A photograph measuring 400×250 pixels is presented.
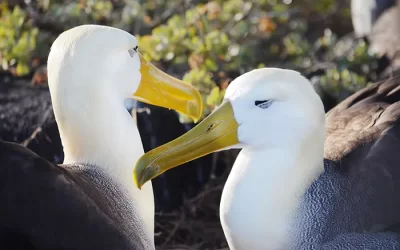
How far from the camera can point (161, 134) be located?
5574mm

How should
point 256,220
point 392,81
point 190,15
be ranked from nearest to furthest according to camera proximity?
point 256,220, point 392,81, point 190,15

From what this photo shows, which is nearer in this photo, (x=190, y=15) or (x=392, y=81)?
(x=392, y=81)

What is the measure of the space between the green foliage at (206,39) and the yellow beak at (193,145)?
1215 millimetres

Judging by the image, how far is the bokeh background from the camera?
5500 mm

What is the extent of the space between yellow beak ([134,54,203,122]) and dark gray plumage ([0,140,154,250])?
2.32ft

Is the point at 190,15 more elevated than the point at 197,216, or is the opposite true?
the point at 190,15

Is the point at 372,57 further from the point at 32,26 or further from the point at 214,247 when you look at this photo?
the point at 32,26

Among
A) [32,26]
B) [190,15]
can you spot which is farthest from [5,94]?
[190,15]

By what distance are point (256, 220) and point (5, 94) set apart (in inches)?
96.7

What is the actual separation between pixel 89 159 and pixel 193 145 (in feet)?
1.69

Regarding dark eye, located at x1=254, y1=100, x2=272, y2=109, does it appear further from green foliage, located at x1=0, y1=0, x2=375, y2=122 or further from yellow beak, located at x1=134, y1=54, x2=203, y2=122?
green foliage, located at x1=0, y1=0, x2=375, y2=122

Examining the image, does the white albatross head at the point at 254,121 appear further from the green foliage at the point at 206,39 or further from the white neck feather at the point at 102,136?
the green foliage at the point at 206,39

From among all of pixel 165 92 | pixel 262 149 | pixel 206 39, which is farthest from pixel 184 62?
pixel 262 149

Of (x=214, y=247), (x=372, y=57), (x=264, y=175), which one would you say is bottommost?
(x=214, y=247)
